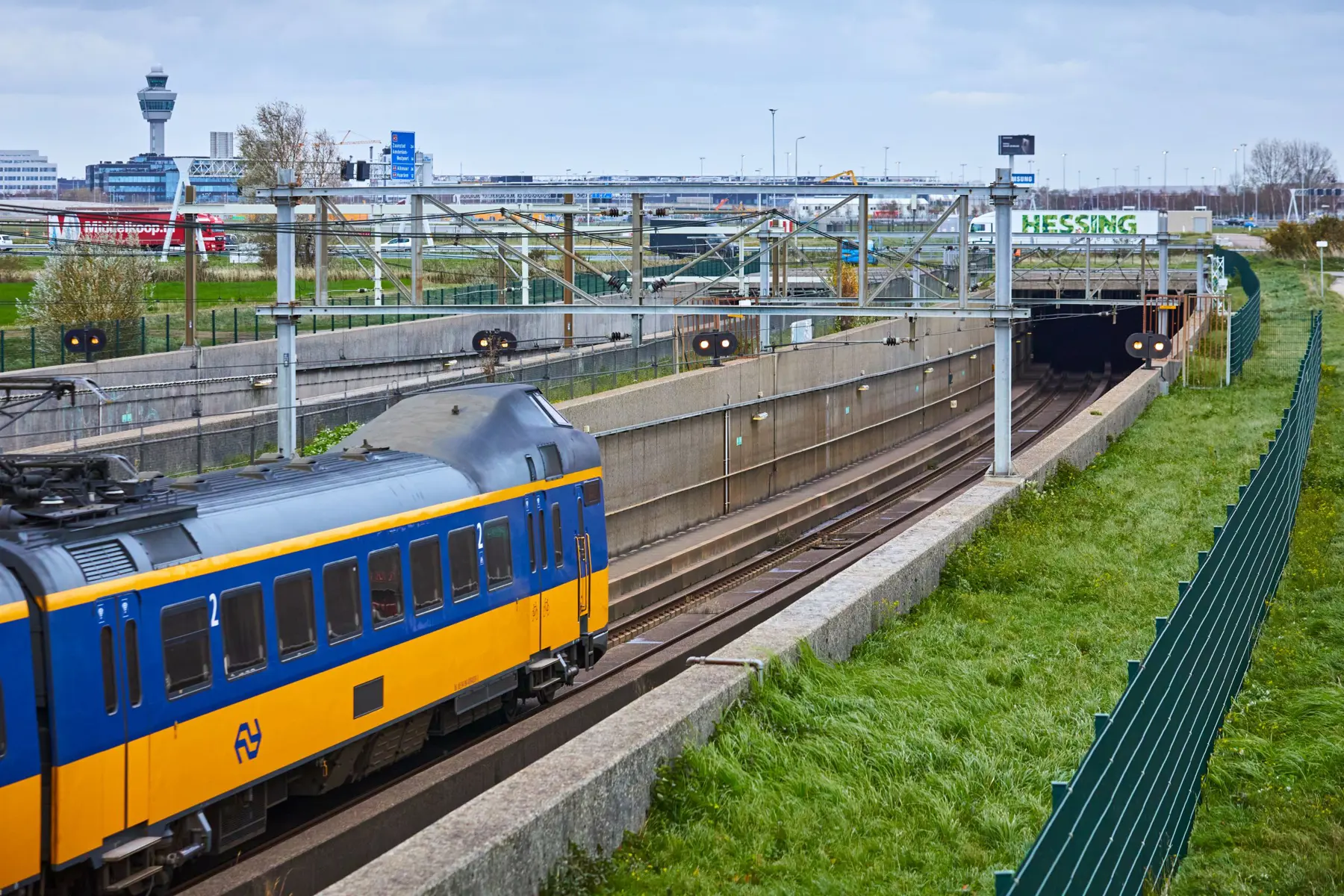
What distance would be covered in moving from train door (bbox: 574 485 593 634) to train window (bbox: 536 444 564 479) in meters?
0.48

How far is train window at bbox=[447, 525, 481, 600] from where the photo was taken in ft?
43.7

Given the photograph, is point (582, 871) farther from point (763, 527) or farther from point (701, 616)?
point (763, 527)

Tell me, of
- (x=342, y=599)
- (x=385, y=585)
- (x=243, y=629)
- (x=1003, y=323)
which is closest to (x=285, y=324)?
(x=1003, y=323)

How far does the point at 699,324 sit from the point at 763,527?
57.0 feet

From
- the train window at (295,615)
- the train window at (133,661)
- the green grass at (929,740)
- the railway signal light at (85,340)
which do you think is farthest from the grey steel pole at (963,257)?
the railway signal light at (85,340)

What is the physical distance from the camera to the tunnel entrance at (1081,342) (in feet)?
253

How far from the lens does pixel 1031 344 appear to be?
79.4 metres

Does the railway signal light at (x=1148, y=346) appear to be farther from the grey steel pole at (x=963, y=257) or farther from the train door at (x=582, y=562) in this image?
the train door at (x=582, y=562)

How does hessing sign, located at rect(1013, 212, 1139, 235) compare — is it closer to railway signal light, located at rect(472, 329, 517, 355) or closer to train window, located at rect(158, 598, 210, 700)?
railway signal light, located at rect(472, 329, 517, 355)

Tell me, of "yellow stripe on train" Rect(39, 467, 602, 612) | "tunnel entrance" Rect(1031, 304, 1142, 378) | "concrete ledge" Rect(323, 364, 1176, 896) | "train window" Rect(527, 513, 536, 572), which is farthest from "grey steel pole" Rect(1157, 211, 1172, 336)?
"yellow stripe on train" Rect(39, 467, 602, 612)

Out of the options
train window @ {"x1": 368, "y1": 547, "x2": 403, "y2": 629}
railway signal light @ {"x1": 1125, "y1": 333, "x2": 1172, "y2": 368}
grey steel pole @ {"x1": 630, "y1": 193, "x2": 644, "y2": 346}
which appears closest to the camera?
train window @ {"x1": 368, "y1": 547, "x2": 403, "y2": 629}

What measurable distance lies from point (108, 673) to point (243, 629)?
1433 millimetres

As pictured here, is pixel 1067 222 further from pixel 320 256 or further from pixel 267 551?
pixel 267 551

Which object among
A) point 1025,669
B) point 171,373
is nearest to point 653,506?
point 171,373
